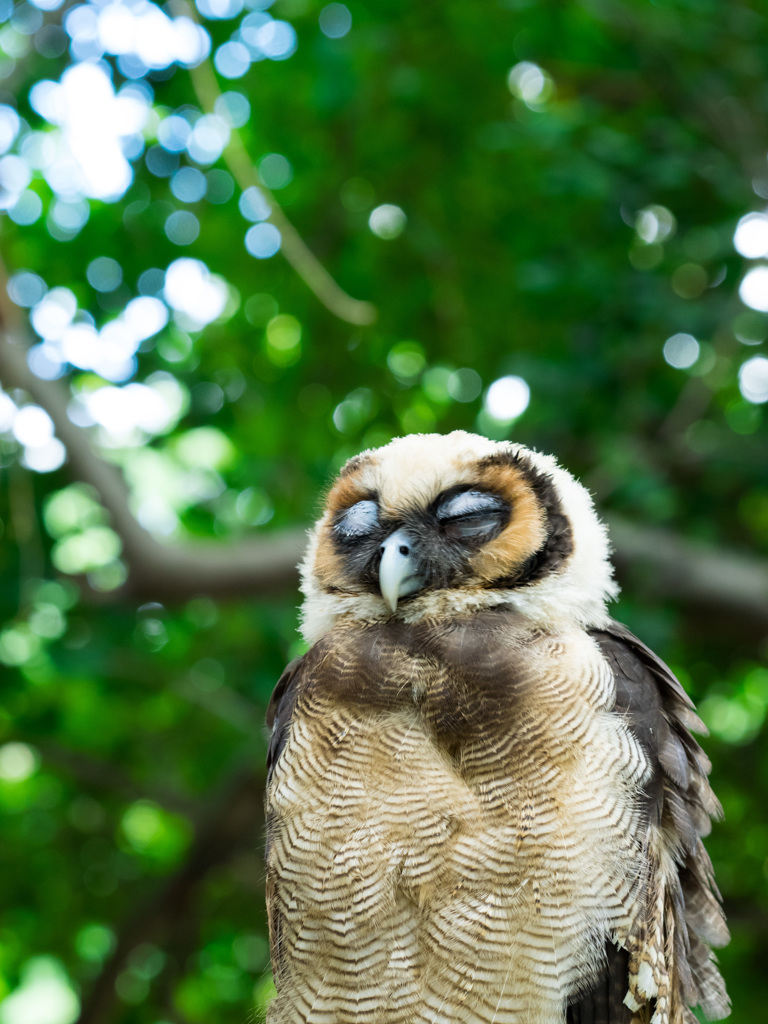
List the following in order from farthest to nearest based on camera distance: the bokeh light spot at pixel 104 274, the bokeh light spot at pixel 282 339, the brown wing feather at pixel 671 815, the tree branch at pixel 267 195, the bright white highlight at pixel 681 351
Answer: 1. the bokeh light spot at pixel 282 339
2. the bokeh light spot at pixel 104 274
3. the bright white highlight at pixel 681 351
4. the tree branch at pixel 267 195
5. the brown wing feather at pixel 671 815

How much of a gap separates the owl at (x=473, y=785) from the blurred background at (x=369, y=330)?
1222 millimetres

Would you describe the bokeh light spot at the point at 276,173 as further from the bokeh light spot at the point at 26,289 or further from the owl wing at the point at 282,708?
the owl wing at the point at 282,708

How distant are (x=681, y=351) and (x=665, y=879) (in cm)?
293

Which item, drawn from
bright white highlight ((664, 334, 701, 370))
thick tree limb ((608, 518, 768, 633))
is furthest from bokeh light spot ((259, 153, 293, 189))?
thick tree limb ((608, 518, 768, 633))

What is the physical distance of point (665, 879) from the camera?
6.15 ft

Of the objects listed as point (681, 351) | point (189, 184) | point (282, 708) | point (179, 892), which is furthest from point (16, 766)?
point (282, 708)

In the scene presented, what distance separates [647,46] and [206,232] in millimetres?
2191

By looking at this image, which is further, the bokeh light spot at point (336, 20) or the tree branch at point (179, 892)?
the tree branch at point (179, 892)

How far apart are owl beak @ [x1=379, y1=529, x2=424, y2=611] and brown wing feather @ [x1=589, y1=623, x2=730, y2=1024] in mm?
406

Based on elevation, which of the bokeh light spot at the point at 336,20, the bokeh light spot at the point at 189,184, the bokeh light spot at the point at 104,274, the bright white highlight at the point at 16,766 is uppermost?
the bokeh light spot at the point at 336,20

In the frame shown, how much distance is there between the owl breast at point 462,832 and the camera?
1683mm

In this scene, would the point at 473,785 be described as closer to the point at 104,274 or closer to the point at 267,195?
the point at 267,195

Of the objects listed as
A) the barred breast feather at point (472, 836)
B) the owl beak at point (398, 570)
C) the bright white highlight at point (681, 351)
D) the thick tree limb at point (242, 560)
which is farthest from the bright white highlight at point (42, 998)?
the owl beak at point (398, 570)

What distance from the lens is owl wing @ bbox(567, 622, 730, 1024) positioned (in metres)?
1.77
